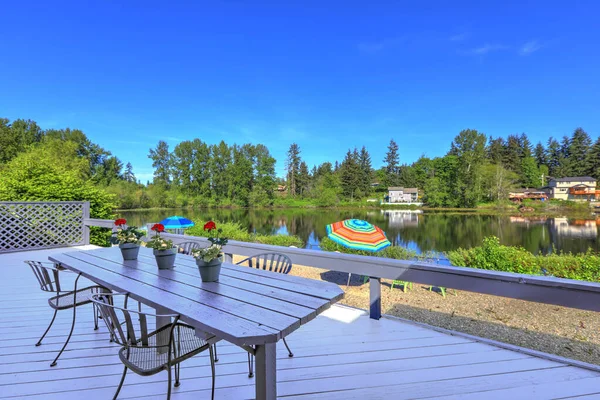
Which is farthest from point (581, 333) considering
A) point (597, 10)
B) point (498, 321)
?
point (597, 10)

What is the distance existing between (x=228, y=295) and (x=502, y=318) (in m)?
4.12

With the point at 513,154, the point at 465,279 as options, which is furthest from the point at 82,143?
the point at 513,154

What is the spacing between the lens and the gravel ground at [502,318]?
3.12 meters

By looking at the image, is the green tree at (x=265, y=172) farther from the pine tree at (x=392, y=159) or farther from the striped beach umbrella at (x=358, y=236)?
the striped beach umbrella at (x=358, y=236)

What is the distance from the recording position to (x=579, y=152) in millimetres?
43125

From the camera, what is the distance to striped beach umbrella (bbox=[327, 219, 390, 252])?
534cm

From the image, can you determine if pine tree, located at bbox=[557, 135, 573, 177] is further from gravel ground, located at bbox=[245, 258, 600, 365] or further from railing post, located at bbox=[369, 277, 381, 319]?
railing post, located at bbox=[369, 277, 381, 319]

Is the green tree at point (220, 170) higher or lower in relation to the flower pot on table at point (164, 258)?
higher

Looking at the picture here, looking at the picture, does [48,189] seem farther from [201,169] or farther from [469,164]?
[469,164]

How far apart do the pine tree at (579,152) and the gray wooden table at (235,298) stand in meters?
55.3

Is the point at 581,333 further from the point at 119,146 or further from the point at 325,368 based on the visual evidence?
the point at 119,146

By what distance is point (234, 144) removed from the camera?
43.7m

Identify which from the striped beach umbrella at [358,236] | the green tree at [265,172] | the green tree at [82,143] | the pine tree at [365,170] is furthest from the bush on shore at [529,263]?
the pine tree at [365,170]

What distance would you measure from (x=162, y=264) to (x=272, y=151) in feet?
146
